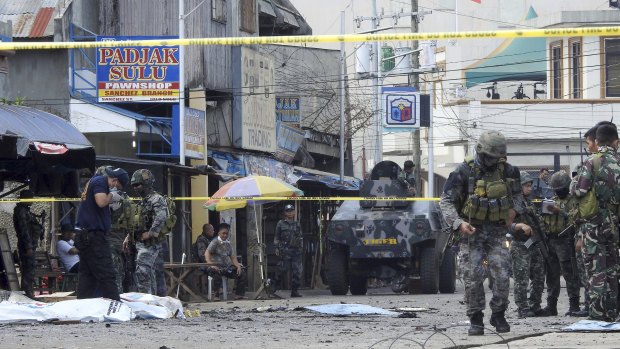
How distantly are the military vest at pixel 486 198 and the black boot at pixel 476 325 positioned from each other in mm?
808

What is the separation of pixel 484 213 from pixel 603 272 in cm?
148

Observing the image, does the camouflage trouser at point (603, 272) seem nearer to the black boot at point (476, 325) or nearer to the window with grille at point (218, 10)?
the black boot at point (476, 325)

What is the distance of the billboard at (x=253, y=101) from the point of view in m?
30.9

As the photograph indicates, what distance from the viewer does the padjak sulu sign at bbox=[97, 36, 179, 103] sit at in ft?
84.7

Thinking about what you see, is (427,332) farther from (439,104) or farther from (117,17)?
(439,104)

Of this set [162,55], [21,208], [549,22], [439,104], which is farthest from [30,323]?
[439,104]

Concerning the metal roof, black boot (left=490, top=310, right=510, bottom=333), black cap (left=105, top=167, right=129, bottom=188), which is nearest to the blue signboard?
the metal roof

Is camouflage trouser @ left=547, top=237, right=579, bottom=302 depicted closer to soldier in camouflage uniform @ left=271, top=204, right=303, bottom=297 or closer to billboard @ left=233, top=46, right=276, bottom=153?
soldier in camouflage uniform @ left=271, top=204, right=303, bottom=297

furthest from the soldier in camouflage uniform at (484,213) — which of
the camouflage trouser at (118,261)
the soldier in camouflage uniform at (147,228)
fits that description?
A: the camouflage trouser at (118,261)

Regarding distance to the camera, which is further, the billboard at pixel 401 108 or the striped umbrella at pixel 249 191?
the billboard at pixel 401 108

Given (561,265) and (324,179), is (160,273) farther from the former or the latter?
(324,179)

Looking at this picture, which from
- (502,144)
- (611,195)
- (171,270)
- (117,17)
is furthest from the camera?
(117,17)

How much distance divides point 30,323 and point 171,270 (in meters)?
7.97

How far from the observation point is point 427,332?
10.8 m
